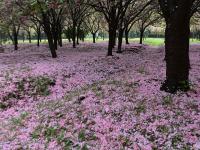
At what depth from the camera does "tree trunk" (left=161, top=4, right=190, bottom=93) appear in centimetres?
1370

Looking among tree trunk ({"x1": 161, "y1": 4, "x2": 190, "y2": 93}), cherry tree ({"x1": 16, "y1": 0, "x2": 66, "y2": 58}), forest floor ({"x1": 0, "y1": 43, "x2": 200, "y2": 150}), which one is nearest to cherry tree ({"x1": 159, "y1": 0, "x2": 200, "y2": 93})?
tree trunk ({"x1": 161, "y1": 4, "x2": 190, "y2": 93})

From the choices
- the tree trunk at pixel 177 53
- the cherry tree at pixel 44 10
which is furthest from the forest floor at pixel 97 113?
the cherry tree at pixel 44 10

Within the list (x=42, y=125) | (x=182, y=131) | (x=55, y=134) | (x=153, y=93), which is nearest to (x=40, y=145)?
(x=55, y=134)

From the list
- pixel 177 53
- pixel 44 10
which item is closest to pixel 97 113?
pixel 177 53

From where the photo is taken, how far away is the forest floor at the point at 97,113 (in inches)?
420

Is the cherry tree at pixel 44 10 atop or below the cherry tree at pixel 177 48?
atop

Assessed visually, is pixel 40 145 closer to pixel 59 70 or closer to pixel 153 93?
pixel 153 93

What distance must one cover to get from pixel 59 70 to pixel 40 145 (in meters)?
11.6

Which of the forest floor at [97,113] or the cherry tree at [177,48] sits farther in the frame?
the cherry tree at [177,48]

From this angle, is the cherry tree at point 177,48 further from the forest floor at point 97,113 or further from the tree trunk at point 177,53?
the forest floor at point 97,113

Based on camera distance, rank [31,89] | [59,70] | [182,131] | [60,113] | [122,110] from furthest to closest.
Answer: [59,70] < [31,89] < [60,113] < [122,110] < [182,131]

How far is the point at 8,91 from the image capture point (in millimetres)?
17297

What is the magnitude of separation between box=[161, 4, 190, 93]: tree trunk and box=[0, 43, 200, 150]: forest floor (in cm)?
58

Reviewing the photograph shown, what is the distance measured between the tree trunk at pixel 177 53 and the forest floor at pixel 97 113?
578 mm
